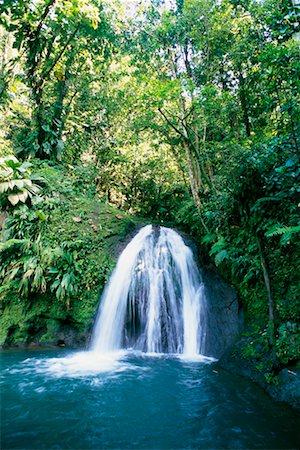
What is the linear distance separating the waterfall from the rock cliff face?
191mm

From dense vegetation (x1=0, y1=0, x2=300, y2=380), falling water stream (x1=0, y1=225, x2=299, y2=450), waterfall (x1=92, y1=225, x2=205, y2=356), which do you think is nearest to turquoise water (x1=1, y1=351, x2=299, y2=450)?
falling water stream (x1=0, y1=225, x2=299, y2=450)

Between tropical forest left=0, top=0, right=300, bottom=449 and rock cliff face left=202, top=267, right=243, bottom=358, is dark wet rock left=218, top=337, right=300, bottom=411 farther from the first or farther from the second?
rock cliff face left=202, top=267, right=243, bottom=358

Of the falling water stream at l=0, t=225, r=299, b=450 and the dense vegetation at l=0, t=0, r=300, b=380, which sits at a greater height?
the dense vegetation at l=0, t=0, r=300, b=380

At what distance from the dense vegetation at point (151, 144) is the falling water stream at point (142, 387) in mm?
699

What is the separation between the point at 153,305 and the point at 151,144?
9206 millimetres

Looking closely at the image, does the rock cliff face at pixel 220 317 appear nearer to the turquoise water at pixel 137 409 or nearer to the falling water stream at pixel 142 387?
the falling water stream at pixel 142 387

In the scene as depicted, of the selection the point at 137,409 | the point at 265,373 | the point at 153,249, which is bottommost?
the point at 137,409

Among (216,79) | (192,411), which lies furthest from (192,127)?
(192,411)

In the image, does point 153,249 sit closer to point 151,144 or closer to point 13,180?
point 13,180

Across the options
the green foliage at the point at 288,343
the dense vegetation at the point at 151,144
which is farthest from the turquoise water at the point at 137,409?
the dense vegetation at the point at 151,144

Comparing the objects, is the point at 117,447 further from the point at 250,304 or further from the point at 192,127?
the point at 192,127

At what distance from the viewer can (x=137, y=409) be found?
3.38 metres

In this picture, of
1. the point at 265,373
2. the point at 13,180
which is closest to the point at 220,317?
the point at 265,373

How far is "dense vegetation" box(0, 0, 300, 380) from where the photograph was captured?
4438mm
